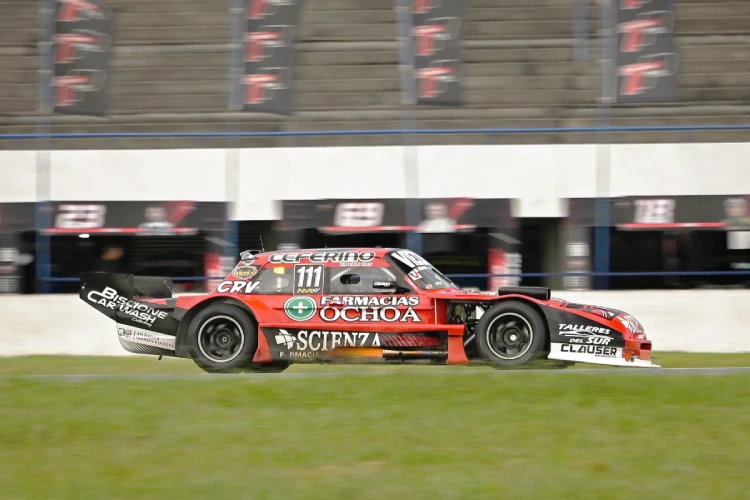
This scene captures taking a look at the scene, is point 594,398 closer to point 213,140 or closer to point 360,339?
point 360,339

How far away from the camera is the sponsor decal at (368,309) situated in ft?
34.4

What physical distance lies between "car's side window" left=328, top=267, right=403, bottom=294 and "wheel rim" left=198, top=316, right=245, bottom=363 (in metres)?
1.06

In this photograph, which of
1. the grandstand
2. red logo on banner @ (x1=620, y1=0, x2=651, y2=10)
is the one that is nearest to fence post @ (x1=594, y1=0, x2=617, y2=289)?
red logo on banner @ (x1=620, y1=0, x2=651, y2=10)

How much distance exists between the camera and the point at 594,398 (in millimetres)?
8047

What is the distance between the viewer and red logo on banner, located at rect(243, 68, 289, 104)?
17172 millimetres

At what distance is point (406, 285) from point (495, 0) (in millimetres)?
13291

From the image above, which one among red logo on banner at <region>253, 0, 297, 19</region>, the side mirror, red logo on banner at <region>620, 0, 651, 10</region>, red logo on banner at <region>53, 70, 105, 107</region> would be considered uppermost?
red logo on banner at <region>253, 0, 297, 19</region>

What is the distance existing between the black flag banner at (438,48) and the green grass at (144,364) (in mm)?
5963

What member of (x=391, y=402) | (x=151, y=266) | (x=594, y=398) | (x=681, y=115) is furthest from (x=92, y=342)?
(x=681, y=115)

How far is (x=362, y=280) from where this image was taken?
10719 millimetres

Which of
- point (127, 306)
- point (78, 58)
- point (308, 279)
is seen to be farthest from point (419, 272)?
point (78, 58)

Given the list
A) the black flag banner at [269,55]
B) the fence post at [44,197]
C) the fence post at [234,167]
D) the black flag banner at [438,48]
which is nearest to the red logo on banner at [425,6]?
the black flag banner at [438,48]

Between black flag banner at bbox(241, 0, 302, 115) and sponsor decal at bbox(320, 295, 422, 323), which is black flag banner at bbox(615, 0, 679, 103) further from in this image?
sponsor decal at bbox(320, 295, 422, 323)

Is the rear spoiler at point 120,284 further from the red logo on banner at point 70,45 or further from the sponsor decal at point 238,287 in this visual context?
the red logo on banner at point 70,45
